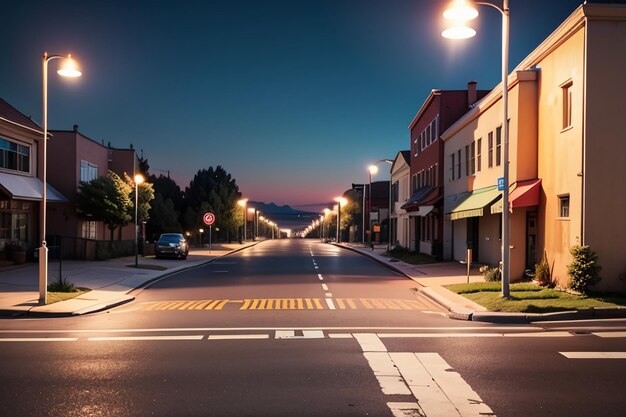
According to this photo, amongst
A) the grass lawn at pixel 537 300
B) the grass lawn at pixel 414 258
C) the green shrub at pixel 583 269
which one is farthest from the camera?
the grass lawn at pixel 414 258

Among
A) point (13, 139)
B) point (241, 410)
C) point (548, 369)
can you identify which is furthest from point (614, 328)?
point (13, 139)

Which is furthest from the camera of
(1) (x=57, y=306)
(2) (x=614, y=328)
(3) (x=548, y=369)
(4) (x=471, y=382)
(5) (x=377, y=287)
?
(5) (x=377, y=287)

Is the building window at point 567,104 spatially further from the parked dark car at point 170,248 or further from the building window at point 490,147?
the parked dark car at point 170,248

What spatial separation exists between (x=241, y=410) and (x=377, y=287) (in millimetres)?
15710

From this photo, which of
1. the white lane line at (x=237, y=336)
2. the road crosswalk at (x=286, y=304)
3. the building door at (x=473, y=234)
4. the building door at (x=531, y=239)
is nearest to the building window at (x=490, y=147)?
the building door at (x=473, y=234)

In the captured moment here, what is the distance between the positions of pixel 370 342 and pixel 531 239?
43.4 feet

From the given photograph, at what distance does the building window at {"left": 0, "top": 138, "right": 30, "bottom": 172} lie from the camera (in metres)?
30.2

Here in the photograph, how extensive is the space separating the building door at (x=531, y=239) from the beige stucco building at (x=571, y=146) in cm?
4

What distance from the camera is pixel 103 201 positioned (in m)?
35.8

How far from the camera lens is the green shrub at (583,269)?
15849mm

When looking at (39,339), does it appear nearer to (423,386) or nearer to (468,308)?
(423,386)

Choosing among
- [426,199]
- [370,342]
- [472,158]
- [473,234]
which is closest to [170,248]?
[426,199]

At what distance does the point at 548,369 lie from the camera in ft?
27.5

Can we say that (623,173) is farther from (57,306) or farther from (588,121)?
(57,306)
